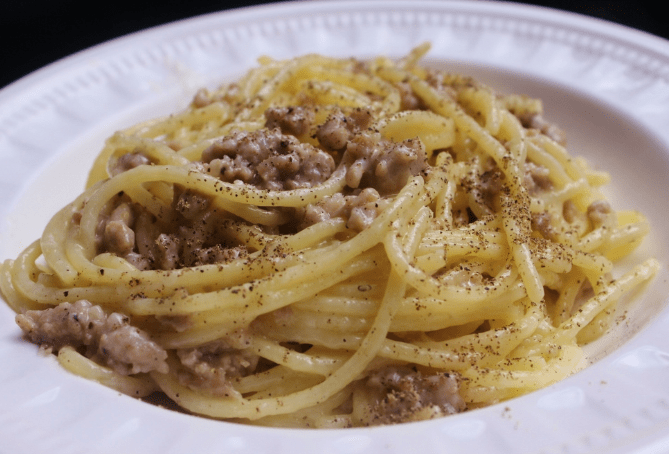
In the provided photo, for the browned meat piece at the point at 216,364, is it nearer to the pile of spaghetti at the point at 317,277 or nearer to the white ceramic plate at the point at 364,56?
the pile of spaghetti at the point at 317,277

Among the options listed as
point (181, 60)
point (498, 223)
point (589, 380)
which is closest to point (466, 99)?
point (498, 223)

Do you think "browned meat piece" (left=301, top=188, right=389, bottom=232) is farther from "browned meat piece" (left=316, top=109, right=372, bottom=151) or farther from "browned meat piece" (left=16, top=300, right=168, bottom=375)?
"browned meat piece" (left=16, top=300, right=168, bottom=375)

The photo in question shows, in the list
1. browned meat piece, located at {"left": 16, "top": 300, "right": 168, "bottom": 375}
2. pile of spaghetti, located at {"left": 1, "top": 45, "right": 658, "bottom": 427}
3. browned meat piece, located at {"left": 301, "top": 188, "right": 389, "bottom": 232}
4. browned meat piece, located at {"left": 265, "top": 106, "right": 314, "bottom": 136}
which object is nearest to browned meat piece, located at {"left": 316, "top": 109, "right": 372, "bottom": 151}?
pile of spaghetti, located at {"left": 1, "top": 45, "right": 658, "bottom": 427}

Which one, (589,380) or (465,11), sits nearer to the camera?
(589,380)

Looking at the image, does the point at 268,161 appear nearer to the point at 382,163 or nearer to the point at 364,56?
the point at 382,163

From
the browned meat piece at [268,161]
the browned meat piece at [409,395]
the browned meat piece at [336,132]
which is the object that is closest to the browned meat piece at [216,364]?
the browned meat piece at [409,395]

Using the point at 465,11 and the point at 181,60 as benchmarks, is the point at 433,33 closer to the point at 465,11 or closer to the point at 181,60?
the point at 465,11
